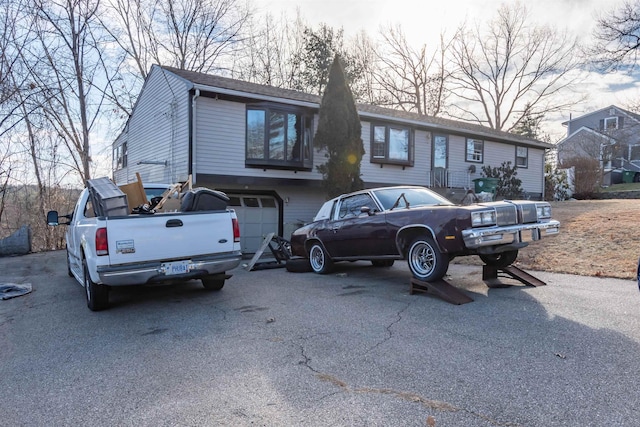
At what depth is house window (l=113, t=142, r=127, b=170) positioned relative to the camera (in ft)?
66.4

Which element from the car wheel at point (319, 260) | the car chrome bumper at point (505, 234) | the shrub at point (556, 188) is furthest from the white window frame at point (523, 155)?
the car chrome bumper at point (505, 234)

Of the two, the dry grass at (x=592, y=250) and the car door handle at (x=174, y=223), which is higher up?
the car door handle at (x=174, y=223)

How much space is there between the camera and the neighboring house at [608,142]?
108 feet

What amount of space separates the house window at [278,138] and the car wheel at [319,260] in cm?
522

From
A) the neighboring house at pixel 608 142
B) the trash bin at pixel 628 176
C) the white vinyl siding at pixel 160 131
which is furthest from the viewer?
the trash bin at pixel 628 176

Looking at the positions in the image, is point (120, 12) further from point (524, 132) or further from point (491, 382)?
point (524, 132)

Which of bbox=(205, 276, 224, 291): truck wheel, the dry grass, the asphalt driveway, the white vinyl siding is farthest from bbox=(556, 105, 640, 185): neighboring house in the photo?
bbox=(205, 276, 224, 291): truck wheel

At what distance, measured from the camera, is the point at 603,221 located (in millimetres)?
11805

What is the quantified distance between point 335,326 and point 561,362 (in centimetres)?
227

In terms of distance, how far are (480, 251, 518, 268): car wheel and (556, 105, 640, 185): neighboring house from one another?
28202 millimetres

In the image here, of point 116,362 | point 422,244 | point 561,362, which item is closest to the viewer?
point 561,362

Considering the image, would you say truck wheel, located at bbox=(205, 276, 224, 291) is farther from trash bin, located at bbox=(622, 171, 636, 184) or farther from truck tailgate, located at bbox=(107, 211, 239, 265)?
trash bin, located at bbox=(622, 171, 636, 184)

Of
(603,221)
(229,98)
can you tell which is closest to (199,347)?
(229,98)

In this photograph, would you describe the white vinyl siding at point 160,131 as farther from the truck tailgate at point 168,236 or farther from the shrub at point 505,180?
the shrub at point 505,180
